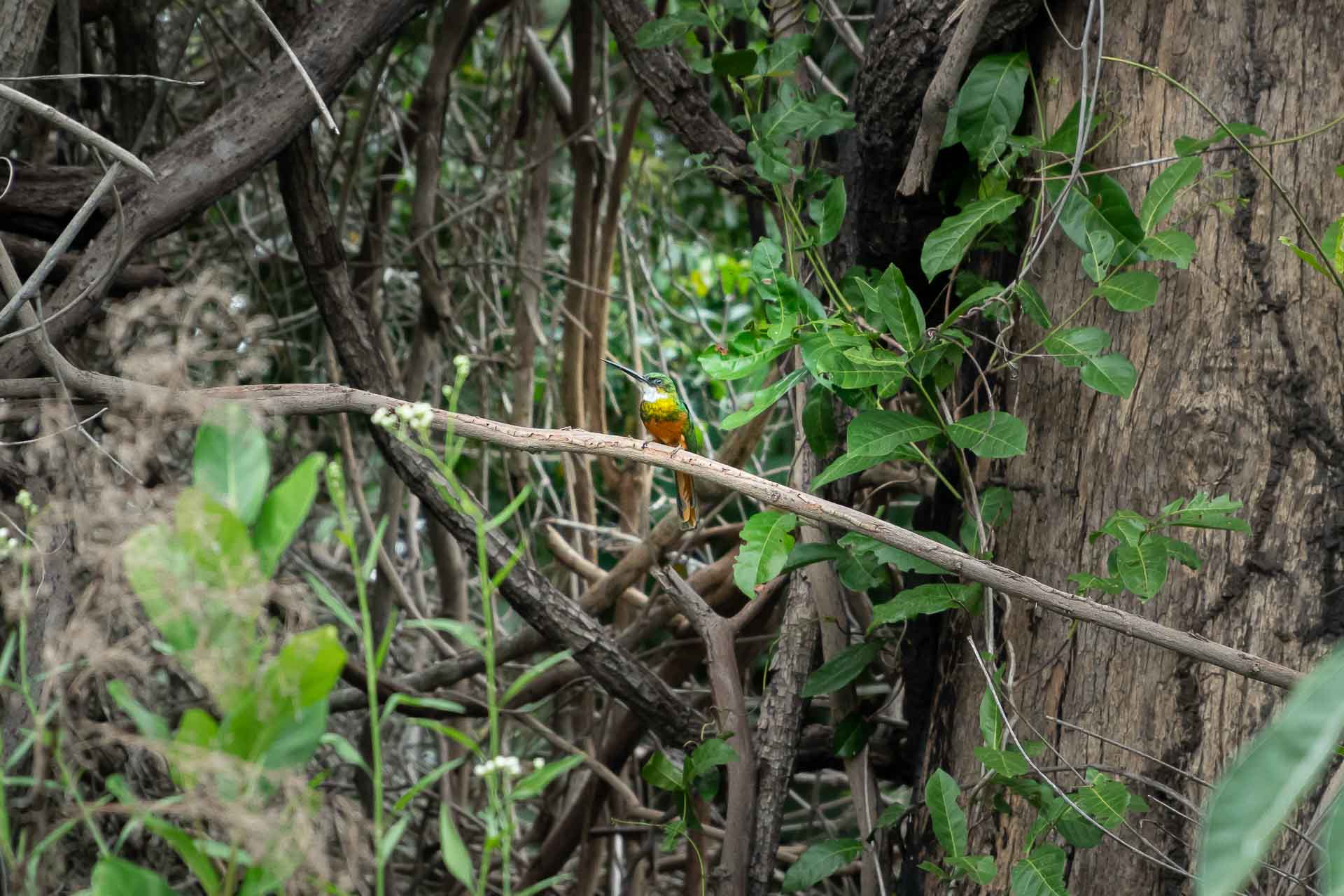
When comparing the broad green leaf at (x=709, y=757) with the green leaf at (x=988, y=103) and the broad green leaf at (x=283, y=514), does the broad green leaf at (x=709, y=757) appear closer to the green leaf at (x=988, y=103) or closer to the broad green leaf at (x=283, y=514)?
the green leaf at (x=988, y=103)

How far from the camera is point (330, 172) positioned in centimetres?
323

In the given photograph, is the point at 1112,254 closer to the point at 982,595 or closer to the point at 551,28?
the point at 982,595

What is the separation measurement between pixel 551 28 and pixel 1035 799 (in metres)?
3.76

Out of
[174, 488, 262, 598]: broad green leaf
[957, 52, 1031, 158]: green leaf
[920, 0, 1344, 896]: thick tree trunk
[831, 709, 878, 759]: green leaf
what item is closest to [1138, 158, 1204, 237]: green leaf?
[920, 0, 1344, 896]: thick tree trunk

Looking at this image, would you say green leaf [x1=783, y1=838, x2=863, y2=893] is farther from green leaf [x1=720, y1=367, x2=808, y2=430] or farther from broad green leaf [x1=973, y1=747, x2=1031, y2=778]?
green leaf [x1=720, y1=367, x2=808, y2=430]

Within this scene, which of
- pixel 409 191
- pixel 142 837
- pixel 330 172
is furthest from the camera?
pixel 409 191

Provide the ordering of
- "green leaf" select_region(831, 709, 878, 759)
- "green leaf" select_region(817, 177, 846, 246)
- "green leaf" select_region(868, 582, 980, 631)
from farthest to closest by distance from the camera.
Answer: "green leaf" select_region(831, 709, 878, 759)
"green leaf" select_region(817, 177, 846, 246)
"green leaf" select_region(868, 582, 980, 631)

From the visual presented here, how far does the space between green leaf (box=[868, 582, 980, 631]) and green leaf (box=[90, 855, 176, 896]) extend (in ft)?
3.51

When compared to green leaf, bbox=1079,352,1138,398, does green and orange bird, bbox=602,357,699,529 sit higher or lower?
lower

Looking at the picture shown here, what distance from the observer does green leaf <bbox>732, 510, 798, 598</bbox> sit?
1639 mm

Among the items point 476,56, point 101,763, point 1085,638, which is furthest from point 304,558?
point 1085,638

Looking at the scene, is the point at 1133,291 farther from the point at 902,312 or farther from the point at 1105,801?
the point at 1105,801

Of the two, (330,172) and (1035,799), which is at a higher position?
(330,172)

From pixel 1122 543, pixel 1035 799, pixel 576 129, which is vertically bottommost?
pixel 1035 799
